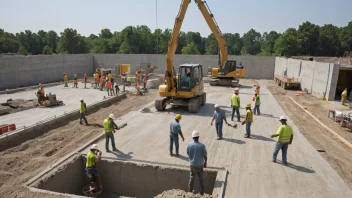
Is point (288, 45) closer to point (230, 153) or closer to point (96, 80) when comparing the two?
point (96, 80)

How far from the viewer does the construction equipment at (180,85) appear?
597 inches

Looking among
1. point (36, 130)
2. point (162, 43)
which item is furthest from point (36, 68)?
point (162, 43)

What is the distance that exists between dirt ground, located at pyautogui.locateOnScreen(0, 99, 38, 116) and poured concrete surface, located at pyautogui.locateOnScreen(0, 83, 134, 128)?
57 centimetres

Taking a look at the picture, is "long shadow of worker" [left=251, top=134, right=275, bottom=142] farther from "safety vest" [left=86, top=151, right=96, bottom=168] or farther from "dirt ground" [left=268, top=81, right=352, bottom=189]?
"safety vest" [left=86, top=151, right=96, bottom=168]

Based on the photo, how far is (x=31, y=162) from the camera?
891cm

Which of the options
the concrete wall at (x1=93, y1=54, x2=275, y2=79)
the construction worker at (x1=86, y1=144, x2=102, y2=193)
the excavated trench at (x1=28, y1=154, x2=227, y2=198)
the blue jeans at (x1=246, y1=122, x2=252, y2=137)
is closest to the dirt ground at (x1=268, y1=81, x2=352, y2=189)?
the blue jeans at (x1=246, y1=122, x2=252, y2=137)

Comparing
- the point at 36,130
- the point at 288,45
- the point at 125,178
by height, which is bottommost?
the point at 125,178

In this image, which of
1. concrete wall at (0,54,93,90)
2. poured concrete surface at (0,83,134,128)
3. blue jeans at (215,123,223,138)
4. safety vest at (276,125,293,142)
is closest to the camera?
safety vest at (276,125,293,142)

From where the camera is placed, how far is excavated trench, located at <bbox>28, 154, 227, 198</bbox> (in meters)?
8.05

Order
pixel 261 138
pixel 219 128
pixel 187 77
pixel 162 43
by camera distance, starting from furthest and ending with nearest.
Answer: pixel 162 43, pixel 187 77, pixel 261 138, pixel 219 128

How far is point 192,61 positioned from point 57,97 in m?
20.6

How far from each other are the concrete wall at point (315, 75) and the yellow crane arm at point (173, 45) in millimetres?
11837

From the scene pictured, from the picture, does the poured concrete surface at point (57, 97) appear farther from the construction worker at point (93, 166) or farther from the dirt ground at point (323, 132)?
the dirt ground at point (323, 132)

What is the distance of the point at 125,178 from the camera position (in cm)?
878
